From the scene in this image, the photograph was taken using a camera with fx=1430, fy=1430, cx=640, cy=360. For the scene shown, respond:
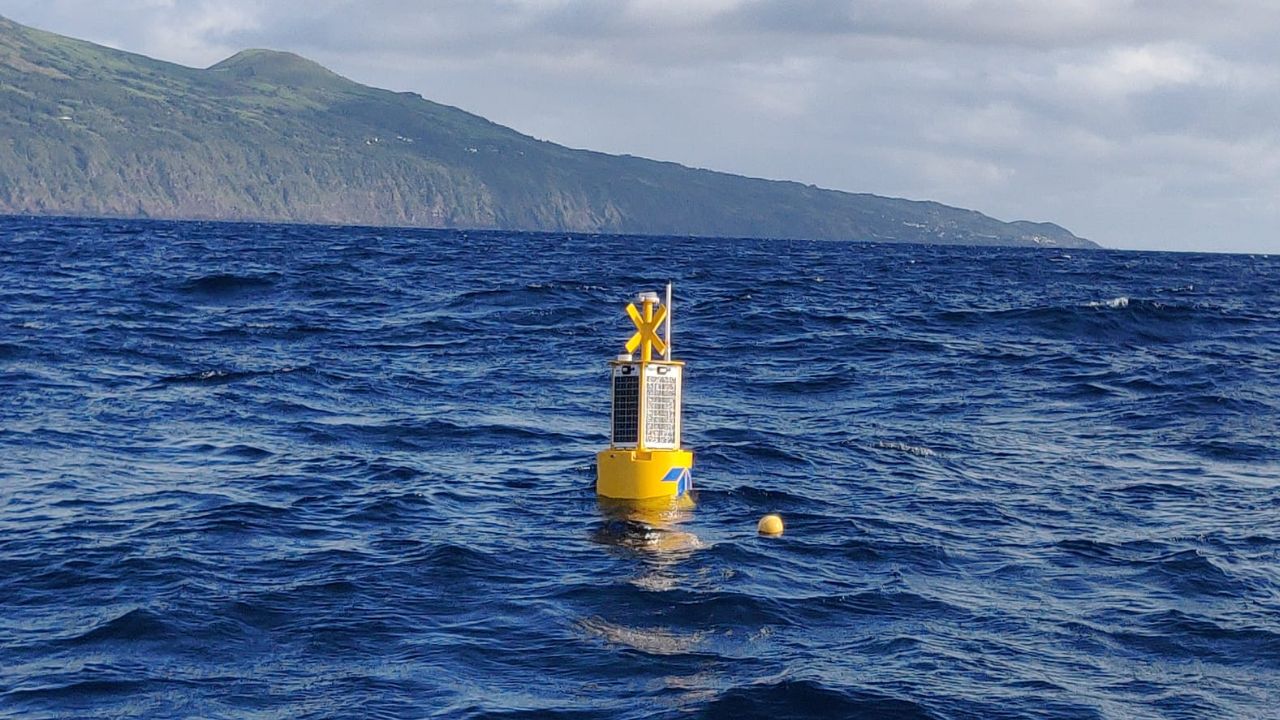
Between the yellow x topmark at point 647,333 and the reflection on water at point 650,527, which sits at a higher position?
the yellow x topmark at point 647,333

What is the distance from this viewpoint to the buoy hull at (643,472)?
24.7m

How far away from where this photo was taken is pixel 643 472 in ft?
80.9

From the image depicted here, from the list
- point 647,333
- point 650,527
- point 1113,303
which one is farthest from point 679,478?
point 1113,303

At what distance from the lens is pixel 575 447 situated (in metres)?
30.5

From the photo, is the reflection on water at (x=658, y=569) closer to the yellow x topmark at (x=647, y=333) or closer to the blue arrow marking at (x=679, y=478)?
the blue arrow marking at (x=679, y=478)

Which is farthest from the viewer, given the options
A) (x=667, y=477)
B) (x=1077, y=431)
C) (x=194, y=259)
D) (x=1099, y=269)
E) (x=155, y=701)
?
(x=1099, y=269)

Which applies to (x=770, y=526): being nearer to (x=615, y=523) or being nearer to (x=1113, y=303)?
(x=615, y=523)

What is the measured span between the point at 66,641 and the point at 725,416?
19547mm

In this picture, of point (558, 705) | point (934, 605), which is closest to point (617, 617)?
point (558, 705)

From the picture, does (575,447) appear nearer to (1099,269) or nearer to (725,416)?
(725,416)

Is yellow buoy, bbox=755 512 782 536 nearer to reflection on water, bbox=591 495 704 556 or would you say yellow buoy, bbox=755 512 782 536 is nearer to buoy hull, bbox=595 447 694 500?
reflection on water, bbox=591 495 704 556

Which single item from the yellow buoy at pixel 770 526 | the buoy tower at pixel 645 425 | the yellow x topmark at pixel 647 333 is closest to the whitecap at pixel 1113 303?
the buoy tower at pixel 645 425

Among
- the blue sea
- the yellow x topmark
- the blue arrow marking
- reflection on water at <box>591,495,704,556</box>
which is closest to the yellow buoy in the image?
the blue sea

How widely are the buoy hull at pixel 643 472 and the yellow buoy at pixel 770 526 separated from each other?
6.21ft
